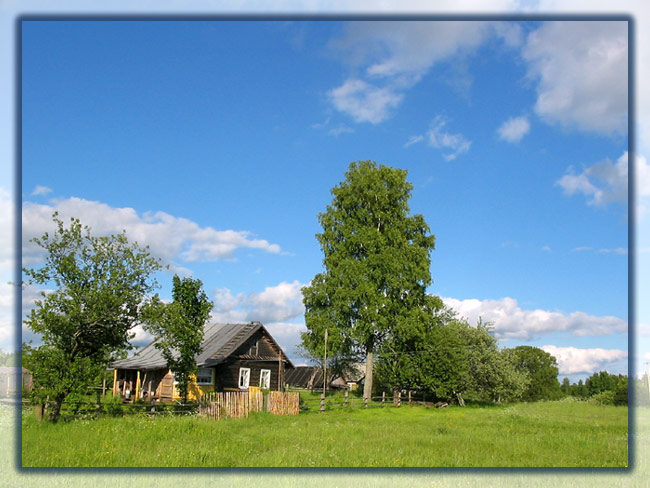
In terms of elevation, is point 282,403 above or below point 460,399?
above

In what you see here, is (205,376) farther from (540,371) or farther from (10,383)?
(540,371)

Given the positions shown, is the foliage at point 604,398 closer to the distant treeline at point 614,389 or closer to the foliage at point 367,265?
the distant treeline at point 614,389

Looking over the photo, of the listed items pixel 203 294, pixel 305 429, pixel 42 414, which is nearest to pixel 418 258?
pixel 203 294

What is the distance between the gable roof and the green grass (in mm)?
9955

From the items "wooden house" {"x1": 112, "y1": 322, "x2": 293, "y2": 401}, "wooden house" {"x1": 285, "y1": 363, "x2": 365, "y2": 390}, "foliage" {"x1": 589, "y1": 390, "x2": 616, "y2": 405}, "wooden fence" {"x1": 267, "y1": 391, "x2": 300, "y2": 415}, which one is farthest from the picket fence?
"wooden house" {"x1": 285, "y1": 363, "x2": 365, "y2": 390}

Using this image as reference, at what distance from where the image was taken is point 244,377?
31.0m

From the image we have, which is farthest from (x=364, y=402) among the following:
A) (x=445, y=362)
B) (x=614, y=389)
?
(x=614, y=389)

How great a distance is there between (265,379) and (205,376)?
4267mm

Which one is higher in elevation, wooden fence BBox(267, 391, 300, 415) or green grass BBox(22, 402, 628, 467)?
green grass BBox(22, 402, 628, 467)

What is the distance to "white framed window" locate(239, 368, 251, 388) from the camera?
30.8 metres

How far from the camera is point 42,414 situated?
16766 millimetres

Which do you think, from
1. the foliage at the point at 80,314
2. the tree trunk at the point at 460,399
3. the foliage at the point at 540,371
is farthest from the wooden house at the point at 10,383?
the foliage at the point at 540,371

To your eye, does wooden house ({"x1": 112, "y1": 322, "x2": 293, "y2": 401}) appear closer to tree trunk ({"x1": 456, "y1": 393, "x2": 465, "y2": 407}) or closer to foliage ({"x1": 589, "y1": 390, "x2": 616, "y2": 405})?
tree trunk ({"x1": 456, "y1": 393, "x2": 465, "y2": 407})

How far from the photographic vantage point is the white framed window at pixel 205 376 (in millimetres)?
29136
